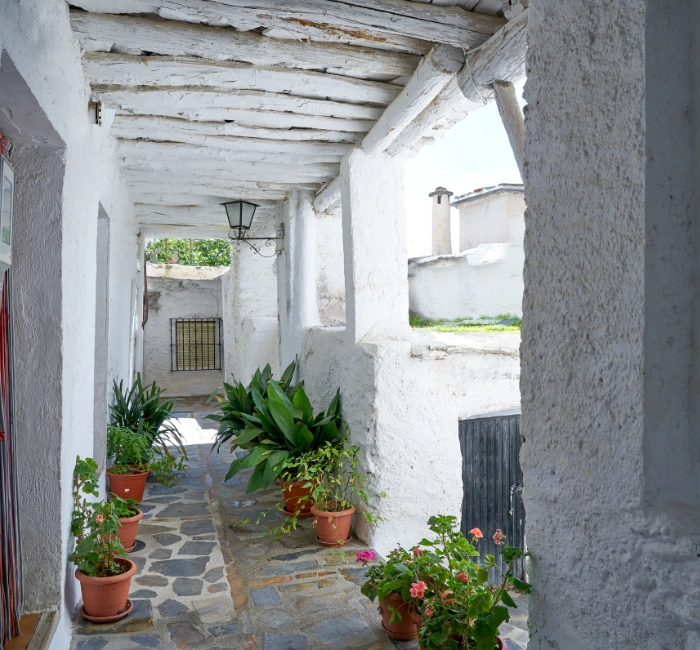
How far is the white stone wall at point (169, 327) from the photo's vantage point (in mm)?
11891

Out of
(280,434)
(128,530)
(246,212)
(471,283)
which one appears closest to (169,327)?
(471,283)

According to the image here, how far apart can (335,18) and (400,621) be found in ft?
8.72

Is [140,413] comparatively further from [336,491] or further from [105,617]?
[105,617]

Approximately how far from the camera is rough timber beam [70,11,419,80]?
2.62m

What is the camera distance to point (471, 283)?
356 inches

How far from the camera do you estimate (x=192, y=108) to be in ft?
11.6

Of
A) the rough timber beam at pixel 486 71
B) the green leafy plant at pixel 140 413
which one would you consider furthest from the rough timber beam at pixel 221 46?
the green leafy plant at pixel 140 413

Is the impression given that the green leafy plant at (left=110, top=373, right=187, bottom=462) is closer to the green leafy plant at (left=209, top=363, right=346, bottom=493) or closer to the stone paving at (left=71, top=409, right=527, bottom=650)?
the stone paving at (left=71, top=409, right=527, bottom=650)

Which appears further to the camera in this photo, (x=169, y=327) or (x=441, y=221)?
(x=441, y=221)

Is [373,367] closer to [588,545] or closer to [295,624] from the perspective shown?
[295,624]

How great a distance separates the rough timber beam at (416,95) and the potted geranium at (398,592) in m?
2.28

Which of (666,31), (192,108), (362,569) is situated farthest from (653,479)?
(192,108)

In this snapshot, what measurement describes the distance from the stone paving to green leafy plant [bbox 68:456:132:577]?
0.88ft

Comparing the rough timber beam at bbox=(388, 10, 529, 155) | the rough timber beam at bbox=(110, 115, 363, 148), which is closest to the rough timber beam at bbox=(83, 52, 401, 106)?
the rough timber beam at bbox=(388, 10, 529, 155)
